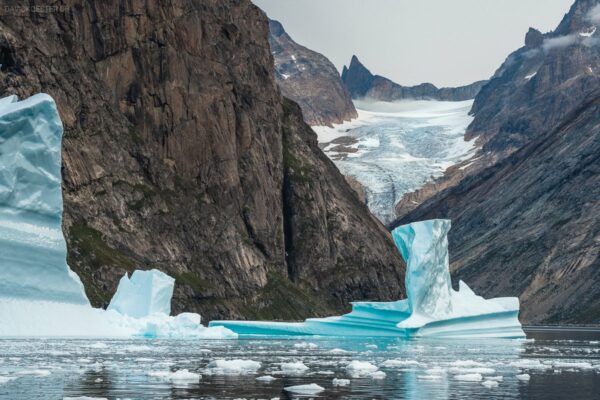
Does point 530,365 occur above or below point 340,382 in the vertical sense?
below

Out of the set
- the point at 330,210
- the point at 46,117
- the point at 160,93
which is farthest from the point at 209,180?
the point at 46,117

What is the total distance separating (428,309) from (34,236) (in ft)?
99.0

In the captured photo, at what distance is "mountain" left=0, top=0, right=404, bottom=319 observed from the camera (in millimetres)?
116062

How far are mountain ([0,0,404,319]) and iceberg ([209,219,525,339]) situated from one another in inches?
1386

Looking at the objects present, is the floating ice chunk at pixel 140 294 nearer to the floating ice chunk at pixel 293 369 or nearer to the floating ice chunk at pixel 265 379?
the floating ice chunk at pixel 293 369

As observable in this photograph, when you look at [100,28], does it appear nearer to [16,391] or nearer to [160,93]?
[160,93]

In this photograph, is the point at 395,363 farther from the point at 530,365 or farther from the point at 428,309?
the point at 428,309

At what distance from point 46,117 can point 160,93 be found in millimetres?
74636

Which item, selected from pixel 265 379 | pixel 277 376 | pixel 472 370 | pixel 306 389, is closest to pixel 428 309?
pixel 472 370

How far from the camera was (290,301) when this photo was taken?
141 m

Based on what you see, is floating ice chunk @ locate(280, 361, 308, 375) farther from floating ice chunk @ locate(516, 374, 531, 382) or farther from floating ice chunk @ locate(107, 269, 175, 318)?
floating ice chunk @ locate(107, 269, 175, 318)

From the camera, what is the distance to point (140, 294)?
80312 mm

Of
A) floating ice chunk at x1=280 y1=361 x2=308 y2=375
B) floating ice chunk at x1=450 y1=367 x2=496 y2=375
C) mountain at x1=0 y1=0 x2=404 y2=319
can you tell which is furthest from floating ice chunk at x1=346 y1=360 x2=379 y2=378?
mountain at x1=0 y1=0 x2=404 y2=319

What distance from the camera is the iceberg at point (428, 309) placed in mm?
71875
